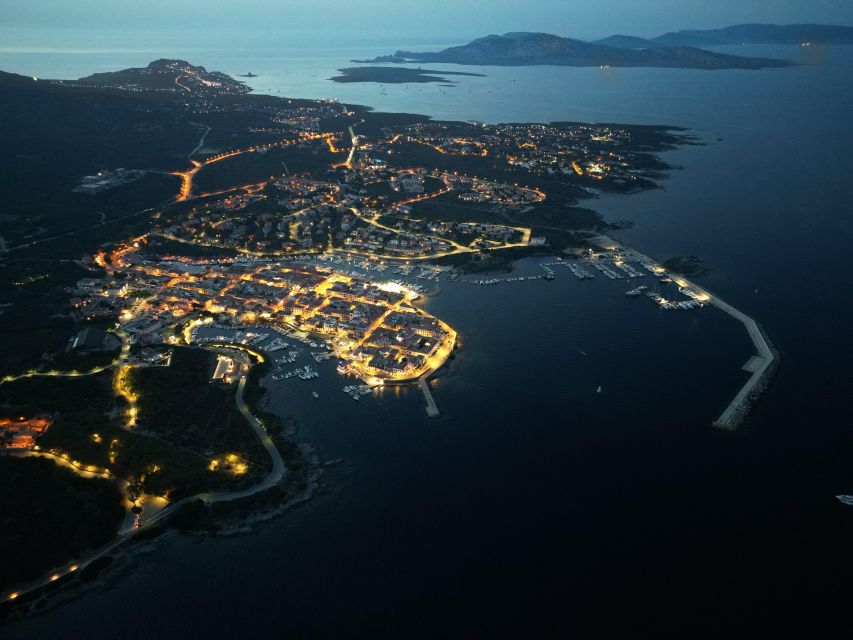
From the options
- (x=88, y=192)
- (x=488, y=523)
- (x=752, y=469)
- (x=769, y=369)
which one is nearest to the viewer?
(x=488, y=523)

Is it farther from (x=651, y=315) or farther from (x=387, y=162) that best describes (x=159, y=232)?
(x=651, y=315)

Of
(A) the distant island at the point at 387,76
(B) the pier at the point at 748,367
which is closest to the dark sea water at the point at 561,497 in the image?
(B) the pier at the point at 748,367

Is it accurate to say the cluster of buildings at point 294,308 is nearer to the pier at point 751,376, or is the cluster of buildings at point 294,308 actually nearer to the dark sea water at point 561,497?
the dark sea water at point 561,497

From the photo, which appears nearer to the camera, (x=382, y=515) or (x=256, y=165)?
(x=382, y=515)

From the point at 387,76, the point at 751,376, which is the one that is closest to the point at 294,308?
the point at 751,376

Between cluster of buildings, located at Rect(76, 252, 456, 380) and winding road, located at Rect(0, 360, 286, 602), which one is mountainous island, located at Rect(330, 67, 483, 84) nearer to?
cluster of buildings, located at Rect(76, 252, 456, 380)

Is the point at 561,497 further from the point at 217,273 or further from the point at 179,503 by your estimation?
the point at 217,273

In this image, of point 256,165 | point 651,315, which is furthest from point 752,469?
point 256,165

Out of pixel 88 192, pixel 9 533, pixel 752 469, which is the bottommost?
pixel 752 469
